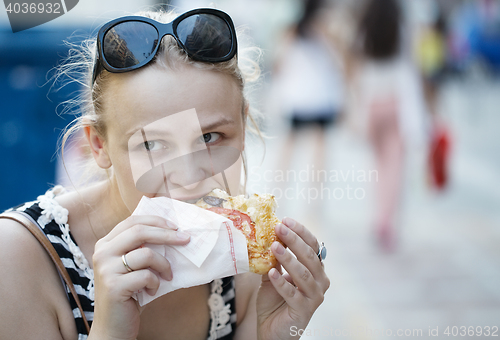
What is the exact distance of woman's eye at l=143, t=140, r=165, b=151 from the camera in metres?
1.45

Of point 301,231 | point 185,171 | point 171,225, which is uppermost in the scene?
point 185,171

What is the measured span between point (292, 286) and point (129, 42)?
A: 3.16 ft

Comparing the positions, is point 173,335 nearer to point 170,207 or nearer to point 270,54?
point 170,207

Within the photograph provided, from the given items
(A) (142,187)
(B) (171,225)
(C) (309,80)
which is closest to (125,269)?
(B) (171,225)

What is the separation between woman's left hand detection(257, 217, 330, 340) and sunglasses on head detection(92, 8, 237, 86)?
0.65m

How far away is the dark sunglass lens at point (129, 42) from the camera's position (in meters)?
1.45

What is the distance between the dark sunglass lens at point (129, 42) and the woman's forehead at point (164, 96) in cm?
4

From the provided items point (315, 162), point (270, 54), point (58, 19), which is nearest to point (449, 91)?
point (270, 54)

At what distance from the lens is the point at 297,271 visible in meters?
1.42

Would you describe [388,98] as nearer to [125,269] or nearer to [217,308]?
[217,308]

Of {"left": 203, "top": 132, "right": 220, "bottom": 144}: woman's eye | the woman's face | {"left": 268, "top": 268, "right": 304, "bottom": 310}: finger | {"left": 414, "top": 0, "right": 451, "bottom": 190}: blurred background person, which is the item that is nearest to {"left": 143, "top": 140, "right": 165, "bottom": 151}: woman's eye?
the woman's face

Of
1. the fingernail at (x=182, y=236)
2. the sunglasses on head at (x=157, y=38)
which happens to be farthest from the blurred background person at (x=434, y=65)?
the fingernail at (x=182, y=236)

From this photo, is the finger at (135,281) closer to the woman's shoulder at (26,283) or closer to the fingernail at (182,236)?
the fingernail at (182,236)

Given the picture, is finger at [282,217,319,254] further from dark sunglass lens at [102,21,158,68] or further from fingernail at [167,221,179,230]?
dark sunglass lens at [102,21,158,68]
